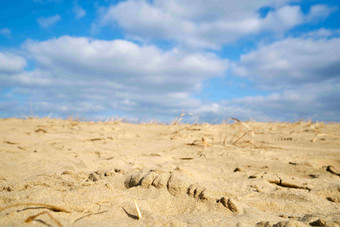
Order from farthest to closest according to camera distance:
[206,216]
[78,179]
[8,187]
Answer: [78,179] → [8,187] → [206,216]

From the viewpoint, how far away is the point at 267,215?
4.53 feet

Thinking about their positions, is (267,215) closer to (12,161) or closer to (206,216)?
(206,216)

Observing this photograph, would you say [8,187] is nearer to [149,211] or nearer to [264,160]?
[149,211]

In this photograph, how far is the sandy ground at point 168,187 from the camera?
47.1 inches

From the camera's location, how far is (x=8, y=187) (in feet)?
4.82

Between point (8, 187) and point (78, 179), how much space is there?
0.44 meters

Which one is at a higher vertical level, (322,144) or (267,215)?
(322,144)

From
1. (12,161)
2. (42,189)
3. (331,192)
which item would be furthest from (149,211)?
(12,161)

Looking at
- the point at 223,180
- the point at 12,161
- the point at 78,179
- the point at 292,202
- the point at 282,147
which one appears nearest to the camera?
the point at 292,202

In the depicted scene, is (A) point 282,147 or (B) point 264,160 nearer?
(B) point 264,160

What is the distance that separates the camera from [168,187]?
159 cm

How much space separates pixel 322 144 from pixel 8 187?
13.7ft

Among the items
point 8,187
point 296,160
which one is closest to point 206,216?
point 8,187

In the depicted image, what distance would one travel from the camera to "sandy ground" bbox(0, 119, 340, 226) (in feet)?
3.92
